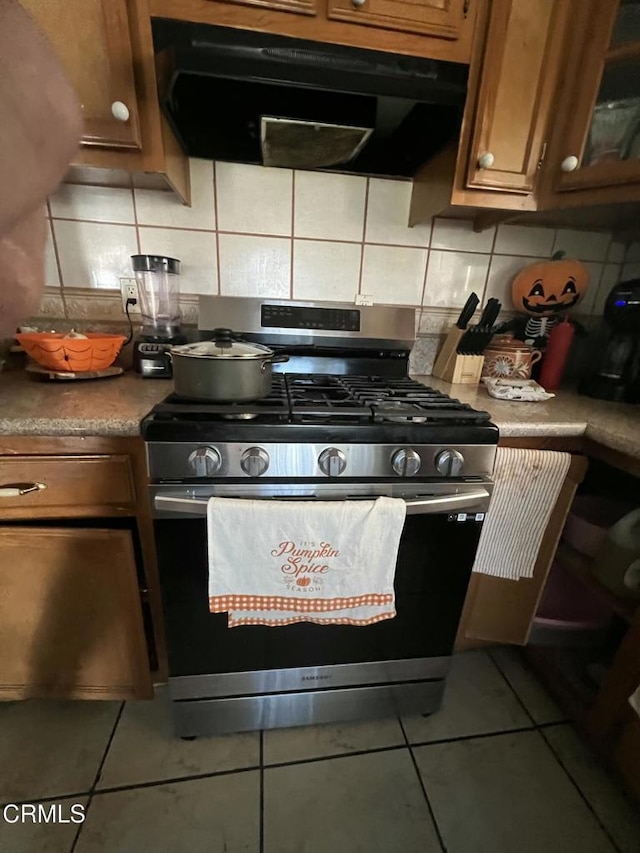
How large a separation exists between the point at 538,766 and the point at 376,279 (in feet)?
4.84

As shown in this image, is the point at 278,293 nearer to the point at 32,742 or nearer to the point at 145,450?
the point at 145,450

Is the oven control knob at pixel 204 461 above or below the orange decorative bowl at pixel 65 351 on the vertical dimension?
below

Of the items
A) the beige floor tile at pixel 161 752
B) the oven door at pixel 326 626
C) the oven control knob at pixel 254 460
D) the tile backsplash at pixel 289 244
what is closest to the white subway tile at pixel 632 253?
the tile backsplash at pixel 289 244

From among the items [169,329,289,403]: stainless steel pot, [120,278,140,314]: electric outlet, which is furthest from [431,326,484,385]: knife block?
[120,278,140,314]: electric outlet

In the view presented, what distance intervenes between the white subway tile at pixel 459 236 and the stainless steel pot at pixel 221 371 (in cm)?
86

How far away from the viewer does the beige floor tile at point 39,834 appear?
78 cm

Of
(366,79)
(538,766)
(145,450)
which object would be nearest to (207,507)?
(145,450)

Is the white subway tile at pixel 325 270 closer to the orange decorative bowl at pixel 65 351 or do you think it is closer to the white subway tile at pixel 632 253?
the orange decorative bowl at pixel 65 351

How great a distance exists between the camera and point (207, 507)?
72 centimetres

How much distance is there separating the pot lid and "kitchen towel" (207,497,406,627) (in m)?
0.29

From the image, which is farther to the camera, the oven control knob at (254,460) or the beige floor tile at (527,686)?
the beige floor tile at (527,686)

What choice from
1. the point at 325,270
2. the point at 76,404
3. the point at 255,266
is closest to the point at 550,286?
the point at 325,270

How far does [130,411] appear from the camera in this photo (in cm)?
78

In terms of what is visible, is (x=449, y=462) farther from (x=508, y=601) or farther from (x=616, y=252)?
(x=616, y=252)
